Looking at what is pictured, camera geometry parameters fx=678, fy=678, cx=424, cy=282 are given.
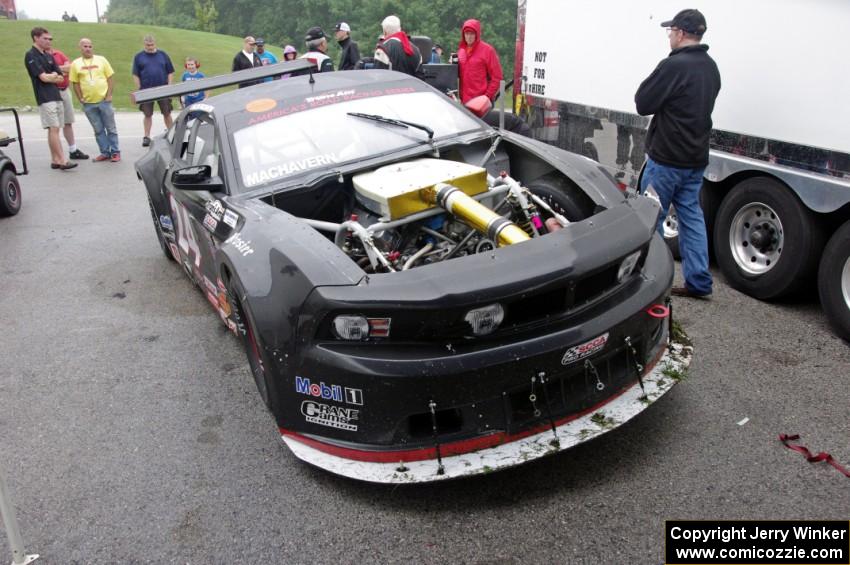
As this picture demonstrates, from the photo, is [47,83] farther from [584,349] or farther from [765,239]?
[584,349]

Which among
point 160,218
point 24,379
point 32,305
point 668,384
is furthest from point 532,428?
point 32,305

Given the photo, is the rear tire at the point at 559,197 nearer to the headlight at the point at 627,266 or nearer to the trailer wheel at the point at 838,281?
the headlight at the point at 627,266

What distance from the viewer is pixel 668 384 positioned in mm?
3045

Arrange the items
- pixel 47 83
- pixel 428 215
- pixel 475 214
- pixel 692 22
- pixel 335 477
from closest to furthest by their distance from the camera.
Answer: pixel 335 477, pixel 475 214, pixel 428 215, pixel 692 22, pixel 47 83

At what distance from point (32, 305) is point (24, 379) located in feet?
4.35

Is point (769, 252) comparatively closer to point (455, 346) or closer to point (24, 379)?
point (455, 346)

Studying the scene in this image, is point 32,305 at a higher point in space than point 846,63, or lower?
lower

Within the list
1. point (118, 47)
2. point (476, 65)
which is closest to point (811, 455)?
point (476, 65)

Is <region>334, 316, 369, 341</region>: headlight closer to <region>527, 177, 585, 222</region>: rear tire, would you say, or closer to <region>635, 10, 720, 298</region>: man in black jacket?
<region>527, 177, 585, 222</region>: rear tire

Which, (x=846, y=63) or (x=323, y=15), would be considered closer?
(x=846, y=63)

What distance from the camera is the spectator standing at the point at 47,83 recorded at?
943 cm

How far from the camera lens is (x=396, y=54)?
322 inches

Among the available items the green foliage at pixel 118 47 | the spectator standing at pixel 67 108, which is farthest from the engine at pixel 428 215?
the green foliage at pixel 118 47

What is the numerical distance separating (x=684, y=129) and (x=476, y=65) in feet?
12.0
